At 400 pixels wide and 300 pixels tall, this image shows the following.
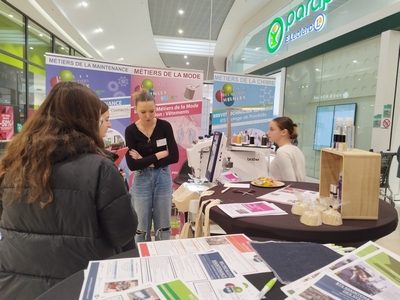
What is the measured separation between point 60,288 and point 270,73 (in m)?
7.51

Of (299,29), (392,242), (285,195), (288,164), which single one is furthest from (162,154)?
(299,29)

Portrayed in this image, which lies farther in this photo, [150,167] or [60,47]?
[60,47]

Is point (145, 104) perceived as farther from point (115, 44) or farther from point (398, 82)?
point (115, 44)

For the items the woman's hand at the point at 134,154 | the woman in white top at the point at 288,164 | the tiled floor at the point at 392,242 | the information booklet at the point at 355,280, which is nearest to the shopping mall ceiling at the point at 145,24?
the woman's hand at the point at 134,154

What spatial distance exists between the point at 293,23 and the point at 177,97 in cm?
328

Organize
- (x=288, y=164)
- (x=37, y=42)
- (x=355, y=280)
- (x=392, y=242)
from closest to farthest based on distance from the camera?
(x=355, y=280), (x=288, y=164), (x=392, y=242), (x=37, y=42)

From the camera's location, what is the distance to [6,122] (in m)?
5.25

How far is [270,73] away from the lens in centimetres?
764

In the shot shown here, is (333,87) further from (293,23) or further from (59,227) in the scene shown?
(59,227)

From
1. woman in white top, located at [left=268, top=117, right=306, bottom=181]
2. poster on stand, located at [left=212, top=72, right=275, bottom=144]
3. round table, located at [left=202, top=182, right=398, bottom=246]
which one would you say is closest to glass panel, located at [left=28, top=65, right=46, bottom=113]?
poster on stand, located at [left=212, top=72, right=275, bottom=144]

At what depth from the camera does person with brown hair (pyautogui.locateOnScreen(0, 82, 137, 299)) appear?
3.51ft

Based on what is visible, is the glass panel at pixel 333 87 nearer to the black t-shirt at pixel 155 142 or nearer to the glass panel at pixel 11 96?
the black t-shirt at pixel 155 142

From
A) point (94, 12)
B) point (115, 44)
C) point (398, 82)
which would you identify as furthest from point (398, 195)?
point (115, 44)

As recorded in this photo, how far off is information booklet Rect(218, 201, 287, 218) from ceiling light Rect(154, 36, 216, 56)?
8742 mm
